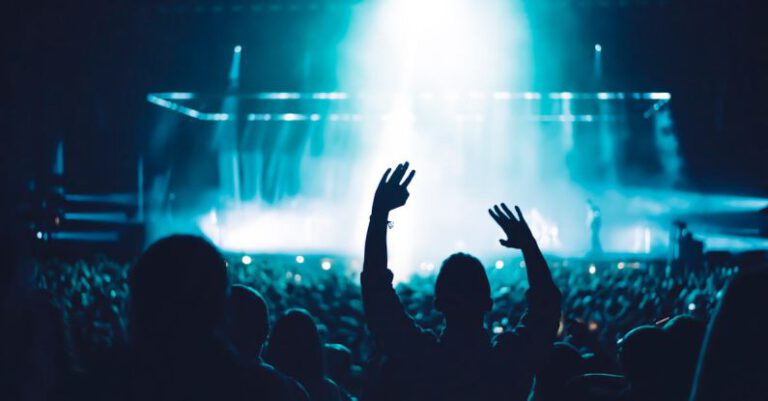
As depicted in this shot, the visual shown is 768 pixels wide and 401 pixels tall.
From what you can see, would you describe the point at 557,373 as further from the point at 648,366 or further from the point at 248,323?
the point at 248,323

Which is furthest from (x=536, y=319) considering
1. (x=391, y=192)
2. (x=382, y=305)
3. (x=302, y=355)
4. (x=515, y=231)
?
(x=302, y=355)

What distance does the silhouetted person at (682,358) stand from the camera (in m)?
1.74

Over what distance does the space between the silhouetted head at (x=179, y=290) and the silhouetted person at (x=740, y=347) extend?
0.82 meters

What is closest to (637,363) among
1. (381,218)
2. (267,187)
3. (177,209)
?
(381,218)

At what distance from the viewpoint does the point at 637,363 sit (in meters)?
1.76

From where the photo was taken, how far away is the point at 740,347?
0.90m

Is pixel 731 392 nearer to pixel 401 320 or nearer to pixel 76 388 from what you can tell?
pixel 401 320

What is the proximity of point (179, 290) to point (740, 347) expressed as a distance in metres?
0.92

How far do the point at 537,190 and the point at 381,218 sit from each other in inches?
660

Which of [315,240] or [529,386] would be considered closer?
[529,386]

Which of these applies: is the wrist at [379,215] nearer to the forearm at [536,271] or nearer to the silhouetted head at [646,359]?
the forearm at [536,271]

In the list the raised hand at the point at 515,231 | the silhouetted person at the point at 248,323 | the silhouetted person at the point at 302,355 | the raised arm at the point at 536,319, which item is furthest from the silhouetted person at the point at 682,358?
the silhouetted person at the point at 248,323

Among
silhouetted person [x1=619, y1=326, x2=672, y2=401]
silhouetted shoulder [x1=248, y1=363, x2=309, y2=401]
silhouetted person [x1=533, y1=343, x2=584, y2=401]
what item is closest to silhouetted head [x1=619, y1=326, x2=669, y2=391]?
silhouetted person [x1=619, y1=326, x2=672, y2=401]

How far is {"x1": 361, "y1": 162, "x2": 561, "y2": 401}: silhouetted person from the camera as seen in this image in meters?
1.60
